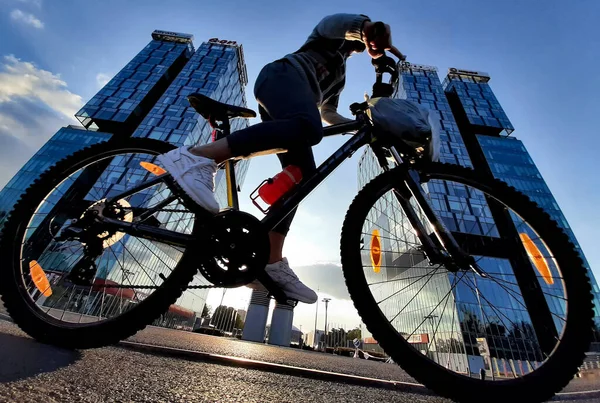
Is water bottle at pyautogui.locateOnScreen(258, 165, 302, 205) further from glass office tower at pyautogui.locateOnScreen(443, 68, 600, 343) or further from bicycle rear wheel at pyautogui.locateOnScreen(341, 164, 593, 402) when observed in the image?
glass office tower at pyautogui.locateOnScreen(443, 68, 600, 343)

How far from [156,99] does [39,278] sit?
47605mm

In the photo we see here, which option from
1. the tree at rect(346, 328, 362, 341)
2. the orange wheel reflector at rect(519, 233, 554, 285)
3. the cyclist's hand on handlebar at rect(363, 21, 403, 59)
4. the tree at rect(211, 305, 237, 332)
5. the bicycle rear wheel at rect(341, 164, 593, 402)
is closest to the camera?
the bicycle rear wheel at rect(341, 164, 593, 402)

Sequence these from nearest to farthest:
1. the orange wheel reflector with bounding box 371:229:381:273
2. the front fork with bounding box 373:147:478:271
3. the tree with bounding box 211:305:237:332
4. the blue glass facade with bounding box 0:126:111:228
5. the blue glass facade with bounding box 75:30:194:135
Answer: the front fork with bounding box 373:147:478:271 → the orange wheel reflector with bounding box 371:229:381:273 → the tree with bounding box 211:305:237:332 → the blue glass facade with bounding box 0:126:111:228 → the blue glass facade with bounding box 75:30:194:135

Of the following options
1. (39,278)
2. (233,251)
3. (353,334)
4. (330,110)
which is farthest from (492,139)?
(39,278)

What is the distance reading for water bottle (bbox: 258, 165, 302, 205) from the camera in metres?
1.63

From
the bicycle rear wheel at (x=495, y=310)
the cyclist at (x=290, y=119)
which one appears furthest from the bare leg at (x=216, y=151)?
the bicycle rear wheel at (x=495, y=310)

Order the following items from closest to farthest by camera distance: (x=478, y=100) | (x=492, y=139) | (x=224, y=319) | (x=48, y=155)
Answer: (x=224, y=319), (x=48, y=155), (x=492, y=139), (x=478, y=100)

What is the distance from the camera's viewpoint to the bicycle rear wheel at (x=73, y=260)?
1328 millimetres

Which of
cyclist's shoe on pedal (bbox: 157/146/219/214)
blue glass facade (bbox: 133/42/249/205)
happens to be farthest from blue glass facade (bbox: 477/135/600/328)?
cyclist's shoe on pedal (bbox: 157/146/219/214)

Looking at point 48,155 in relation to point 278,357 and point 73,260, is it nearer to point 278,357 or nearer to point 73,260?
point 73,260

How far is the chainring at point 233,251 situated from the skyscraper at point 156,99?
32.4m

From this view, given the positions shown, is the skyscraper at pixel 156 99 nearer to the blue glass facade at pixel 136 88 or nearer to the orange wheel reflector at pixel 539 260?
the blue glass facade at pixel 136 88

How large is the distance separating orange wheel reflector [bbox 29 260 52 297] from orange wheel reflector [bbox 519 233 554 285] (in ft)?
8.94

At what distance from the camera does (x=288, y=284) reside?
1691 mm
